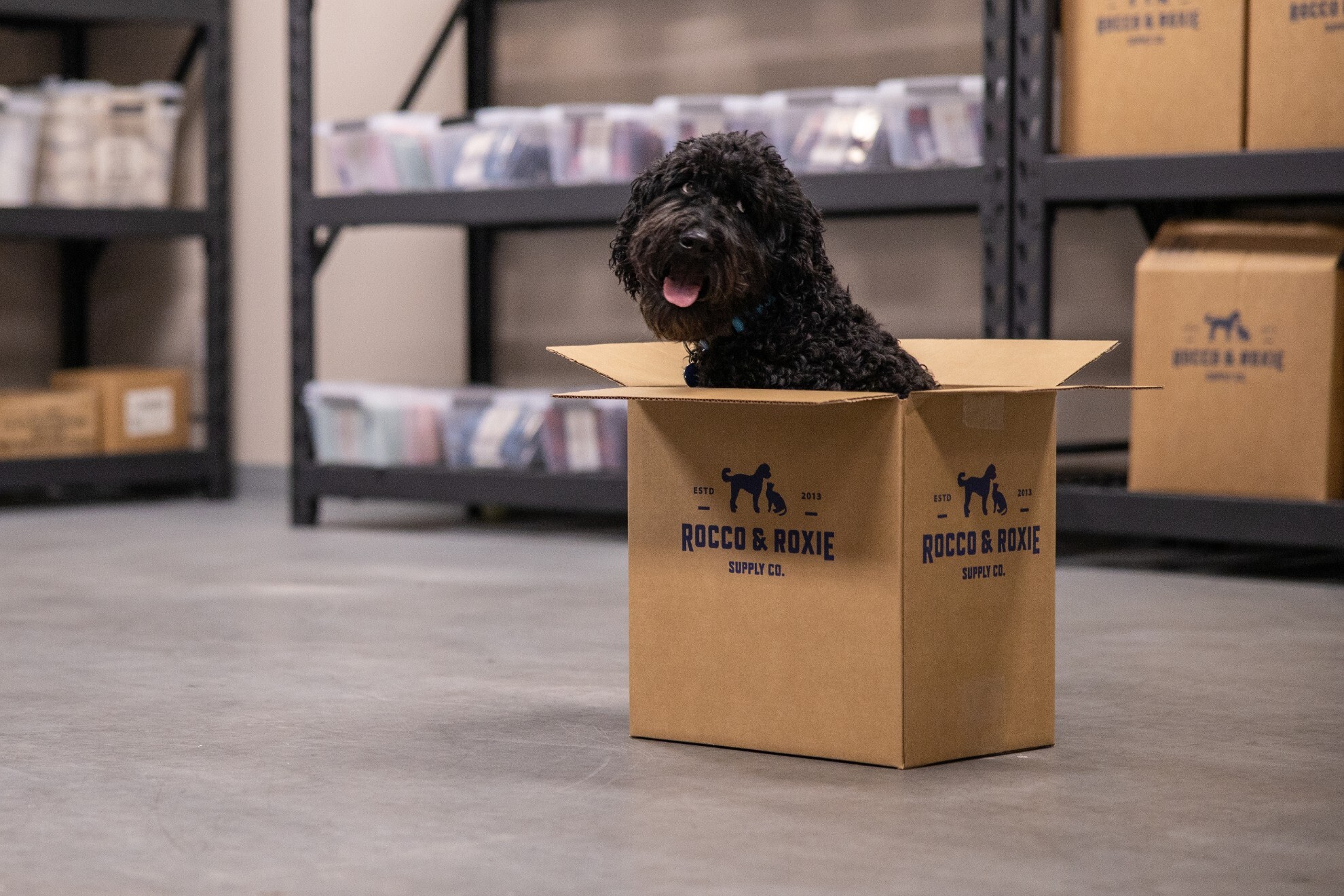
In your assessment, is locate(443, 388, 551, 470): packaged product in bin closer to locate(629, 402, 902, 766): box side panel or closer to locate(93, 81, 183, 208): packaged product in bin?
locate(93, 81, 183, 208): packaged product in bin

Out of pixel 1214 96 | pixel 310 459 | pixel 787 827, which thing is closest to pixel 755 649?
pixel 787 827

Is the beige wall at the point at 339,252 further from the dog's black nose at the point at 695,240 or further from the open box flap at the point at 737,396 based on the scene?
the dog's black nose at the point at 695,240

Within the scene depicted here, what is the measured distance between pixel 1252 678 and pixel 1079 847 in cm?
100

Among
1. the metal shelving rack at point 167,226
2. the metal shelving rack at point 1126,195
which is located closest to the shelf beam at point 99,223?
the metal shelving rack at point 167,226

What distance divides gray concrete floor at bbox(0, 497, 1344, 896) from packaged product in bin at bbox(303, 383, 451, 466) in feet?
3.84

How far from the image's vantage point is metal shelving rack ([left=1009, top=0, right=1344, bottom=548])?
11.6ft

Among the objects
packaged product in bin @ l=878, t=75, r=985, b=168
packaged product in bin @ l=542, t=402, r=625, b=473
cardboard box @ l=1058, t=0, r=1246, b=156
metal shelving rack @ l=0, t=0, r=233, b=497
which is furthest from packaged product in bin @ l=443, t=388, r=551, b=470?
cardboard box @ l=1058, t=0, r=1246, b=156

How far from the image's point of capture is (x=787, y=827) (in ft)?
6.10

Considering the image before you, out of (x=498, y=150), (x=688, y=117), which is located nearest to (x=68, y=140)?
(x=498, y=150)

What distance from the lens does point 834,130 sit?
4.07 meters

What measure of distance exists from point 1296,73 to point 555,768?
2295mm

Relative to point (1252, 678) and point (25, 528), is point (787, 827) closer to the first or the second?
point (1252, 678)

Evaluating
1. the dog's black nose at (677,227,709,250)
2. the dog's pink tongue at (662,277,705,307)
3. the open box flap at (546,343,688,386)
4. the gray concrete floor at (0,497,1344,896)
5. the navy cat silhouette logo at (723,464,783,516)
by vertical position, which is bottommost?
the gray concrete floor at (0,497,1344,896)

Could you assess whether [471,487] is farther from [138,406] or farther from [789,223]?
[789,223]
